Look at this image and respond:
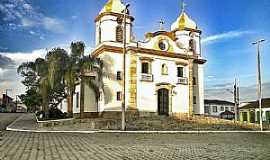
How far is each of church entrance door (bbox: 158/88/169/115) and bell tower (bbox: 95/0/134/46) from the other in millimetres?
6490

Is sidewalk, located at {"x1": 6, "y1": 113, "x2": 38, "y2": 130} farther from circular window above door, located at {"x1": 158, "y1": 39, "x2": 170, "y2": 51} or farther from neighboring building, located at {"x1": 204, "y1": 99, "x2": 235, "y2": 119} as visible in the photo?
neighboring building, located at {"x1": 204, "y1": 99, "x2": 235, "y2": 119}

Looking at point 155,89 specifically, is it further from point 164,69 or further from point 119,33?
point 119,33

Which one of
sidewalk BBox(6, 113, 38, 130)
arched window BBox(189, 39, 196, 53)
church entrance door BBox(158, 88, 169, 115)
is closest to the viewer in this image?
sidewalk BBox(6, 113, 38, 130)

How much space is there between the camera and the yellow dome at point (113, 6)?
3581 cm

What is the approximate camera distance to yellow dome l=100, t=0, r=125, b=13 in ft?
117

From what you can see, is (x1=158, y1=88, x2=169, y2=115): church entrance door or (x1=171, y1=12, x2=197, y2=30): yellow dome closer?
(x1=158, y1=88, x2=169, y2=115): church entrance door

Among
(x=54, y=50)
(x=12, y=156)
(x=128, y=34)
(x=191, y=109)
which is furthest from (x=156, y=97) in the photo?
(x=12, y=156)

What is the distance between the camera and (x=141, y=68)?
116 ft

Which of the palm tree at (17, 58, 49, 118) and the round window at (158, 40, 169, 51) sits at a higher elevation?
the round window at (158, 40, 169, 51)

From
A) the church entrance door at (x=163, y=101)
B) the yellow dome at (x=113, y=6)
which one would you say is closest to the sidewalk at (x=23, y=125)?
the church entrance door at (x=163, y=101)

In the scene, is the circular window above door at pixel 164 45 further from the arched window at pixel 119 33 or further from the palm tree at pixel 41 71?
the palm tree at pixel 41 71

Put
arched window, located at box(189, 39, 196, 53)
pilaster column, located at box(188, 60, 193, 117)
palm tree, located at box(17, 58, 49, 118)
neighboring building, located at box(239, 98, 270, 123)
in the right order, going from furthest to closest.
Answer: neighboring building, located at box(239, 98, 270, 123) → arched window, located at box(189, 39, 196, 53) → pilaster column, located at box(188, 60, 193, 117) → palm tree, located at box(17, 58, 49, 118)

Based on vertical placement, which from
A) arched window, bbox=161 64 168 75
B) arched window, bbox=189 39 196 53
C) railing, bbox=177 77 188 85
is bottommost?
railing, bbox=177 77 188 85

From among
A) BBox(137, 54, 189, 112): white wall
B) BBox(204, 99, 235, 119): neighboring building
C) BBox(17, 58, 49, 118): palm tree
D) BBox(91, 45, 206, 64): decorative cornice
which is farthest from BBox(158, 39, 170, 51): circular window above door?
BBox(204, 99, 235, 119): neighboring building
